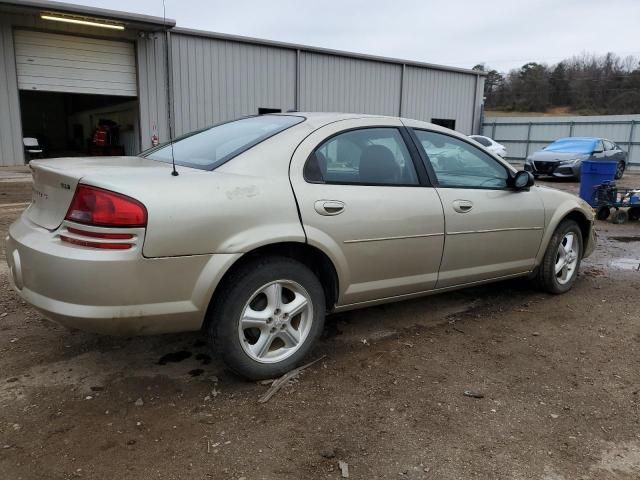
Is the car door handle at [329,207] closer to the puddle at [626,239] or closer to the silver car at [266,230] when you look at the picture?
the silver car at [266,230]

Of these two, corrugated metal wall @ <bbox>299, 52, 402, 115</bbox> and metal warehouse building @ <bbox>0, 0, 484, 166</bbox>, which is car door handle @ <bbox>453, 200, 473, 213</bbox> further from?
corrugated metal wall @ <bbox>299, 52, 402, 115</bbox>

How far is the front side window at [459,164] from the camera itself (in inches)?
149

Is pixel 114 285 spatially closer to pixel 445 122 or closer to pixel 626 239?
pixel 626 239

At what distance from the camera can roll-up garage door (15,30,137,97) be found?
1398cm

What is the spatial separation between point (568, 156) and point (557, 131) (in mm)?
11980

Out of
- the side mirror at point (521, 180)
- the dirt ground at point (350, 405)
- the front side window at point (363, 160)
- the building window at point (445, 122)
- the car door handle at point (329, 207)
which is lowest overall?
the dirt ground at point (350, 405)

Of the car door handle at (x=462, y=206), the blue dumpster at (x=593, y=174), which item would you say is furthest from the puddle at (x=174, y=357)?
the blue dumpster at (x=593, y=174)

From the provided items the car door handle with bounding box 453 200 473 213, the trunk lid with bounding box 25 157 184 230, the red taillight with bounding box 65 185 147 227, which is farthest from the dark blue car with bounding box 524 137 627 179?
the red taillight with bounding box 65 185 147 227

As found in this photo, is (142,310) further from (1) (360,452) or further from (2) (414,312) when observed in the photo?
(2) (414,312)

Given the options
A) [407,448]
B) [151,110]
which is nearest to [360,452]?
[407,448]

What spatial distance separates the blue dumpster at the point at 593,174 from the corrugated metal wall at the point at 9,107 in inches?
544

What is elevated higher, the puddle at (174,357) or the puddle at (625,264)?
the puddle at (174,357)

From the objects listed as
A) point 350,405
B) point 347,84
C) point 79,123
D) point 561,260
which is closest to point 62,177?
point 350,405

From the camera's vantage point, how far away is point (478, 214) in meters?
3.86
